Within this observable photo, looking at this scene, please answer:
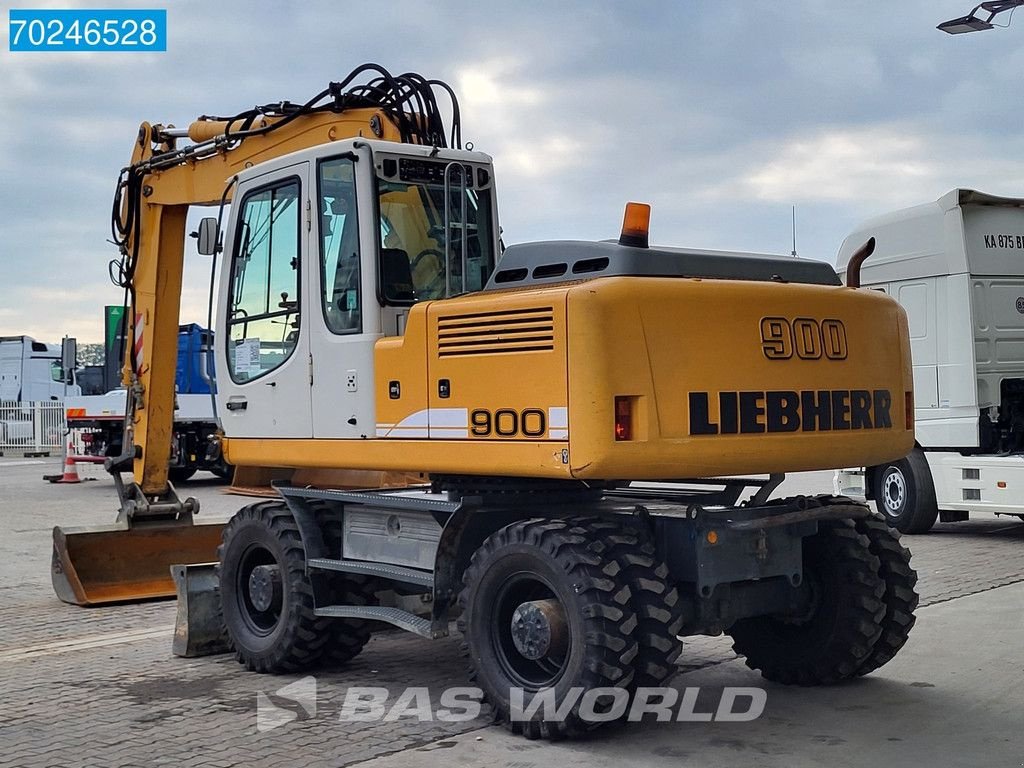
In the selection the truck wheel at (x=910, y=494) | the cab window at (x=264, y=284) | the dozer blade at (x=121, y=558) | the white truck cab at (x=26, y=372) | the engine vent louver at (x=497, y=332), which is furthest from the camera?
the white truck cab at (x=26, y=372)

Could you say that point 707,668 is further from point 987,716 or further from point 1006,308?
point 1006,308

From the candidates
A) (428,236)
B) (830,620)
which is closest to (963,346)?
(830,620)

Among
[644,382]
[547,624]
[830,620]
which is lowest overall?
[830,620]

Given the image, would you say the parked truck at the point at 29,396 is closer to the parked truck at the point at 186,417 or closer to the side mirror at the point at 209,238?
the parked truck at the point at 186,417

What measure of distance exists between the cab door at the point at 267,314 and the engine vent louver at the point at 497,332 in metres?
1.29

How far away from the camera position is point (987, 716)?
6375 millimetres

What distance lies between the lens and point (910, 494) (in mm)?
14125

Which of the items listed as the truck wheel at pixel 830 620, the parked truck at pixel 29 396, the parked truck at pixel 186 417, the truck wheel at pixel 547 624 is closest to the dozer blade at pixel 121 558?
the truck wheel at pixel 547 624

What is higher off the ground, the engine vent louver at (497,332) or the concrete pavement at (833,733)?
the engine vent louver at (497,332)

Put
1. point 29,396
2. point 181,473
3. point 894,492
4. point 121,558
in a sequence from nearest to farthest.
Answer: point 121,558 < point 894,492 < point 181,473 < point 29,396

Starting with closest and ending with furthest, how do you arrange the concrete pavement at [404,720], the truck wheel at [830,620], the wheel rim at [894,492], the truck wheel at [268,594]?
the concrete pavement at [404,720], the truck wheel at [830,620], the truck wheel at [268,594], the wheel rim at [894,492]

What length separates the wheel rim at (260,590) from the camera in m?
7.70

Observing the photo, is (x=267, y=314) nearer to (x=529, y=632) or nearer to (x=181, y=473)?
(x=529, y=632)

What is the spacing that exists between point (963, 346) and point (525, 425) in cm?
887
